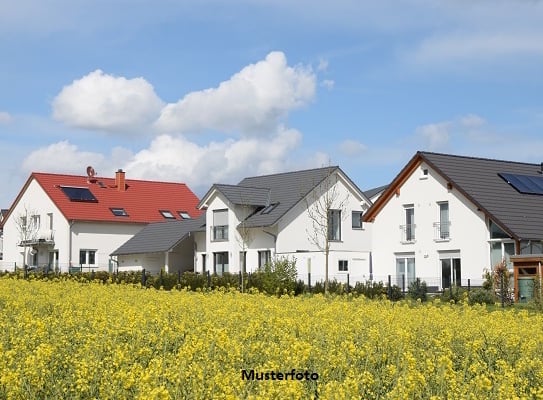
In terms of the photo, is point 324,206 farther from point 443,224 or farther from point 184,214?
point 184,214

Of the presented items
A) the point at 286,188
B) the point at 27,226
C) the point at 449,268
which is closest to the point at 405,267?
the point at 449,268

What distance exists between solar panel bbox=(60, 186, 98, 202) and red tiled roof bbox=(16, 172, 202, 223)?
272 millimetres

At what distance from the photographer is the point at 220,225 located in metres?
49.2

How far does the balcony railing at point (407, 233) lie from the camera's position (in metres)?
40.7

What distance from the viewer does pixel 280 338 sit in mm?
11711

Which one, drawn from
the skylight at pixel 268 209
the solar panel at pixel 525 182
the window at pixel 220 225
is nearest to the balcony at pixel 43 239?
the window at pixel 220 225

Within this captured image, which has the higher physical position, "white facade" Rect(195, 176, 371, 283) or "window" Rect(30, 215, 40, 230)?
"window" Rect(30, 215, 40, 230)

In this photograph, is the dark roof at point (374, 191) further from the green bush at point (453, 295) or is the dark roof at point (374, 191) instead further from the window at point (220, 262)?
the green bush at point (453, 295)

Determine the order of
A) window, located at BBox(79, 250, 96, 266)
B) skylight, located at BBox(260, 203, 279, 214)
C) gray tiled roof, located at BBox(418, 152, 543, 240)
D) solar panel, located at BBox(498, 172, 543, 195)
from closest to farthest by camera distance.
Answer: gray tiled roof, located at BBox(418, 152, 543, 240)
solar panel, located at BBox(498, 172, 543, 195)
skylight, located at BBox(260, 203, 279, 214)
window, located at BBox(79, 250, 96, 266)

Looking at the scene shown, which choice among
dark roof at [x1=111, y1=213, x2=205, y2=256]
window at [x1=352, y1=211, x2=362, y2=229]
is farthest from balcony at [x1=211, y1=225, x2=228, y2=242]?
window at [x1=352, y1=211, x2=362, y2=229]

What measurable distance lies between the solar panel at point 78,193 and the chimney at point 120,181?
2.93m

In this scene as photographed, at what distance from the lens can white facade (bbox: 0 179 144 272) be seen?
2224 inches

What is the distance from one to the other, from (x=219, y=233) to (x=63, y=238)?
1353cm

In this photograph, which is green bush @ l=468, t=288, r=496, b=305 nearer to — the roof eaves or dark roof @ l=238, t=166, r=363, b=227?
the roof eaves
